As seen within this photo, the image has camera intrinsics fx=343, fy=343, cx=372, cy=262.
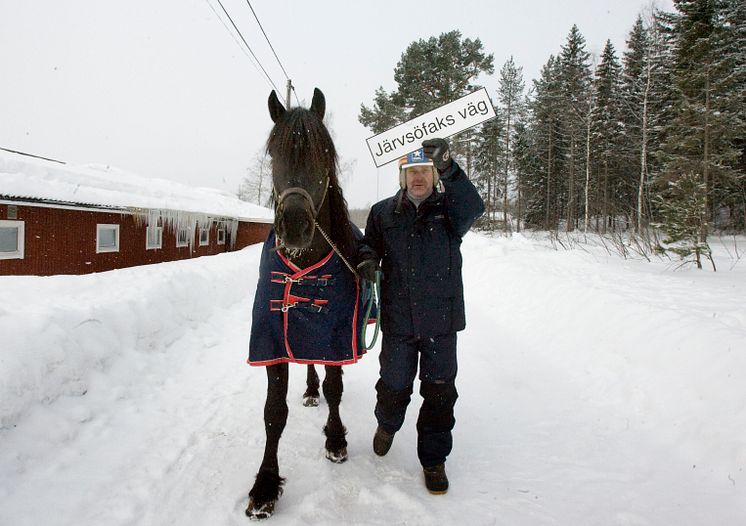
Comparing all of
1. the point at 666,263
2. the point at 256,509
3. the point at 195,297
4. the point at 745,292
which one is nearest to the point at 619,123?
the point at 666,263

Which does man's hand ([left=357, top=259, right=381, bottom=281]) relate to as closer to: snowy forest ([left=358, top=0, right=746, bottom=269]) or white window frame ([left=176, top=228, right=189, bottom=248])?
snowy forest ([left=358, top=0, right=746, bottom=269])

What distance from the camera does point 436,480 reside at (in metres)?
1.97

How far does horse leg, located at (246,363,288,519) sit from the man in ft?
2.10

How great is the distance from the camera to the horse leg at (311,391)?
9.88ft

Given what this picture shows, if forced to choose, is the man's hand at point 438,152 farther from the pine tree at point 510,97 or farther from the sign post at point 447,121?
the pine tree at point 510,97

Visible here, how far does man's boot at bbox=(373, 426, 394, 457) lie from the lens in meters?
2.25

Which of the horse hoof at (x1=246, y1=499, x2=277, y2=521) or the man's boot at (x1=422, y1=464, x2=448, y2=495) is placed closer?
the horse hoof at (x1=246, y1=499, x2=277, y2=521)

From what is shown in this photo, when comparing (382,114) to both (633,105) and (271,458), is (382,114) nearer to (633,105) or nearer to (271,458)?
(633,105)

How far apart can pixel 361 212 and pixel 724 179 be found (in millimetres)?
47276

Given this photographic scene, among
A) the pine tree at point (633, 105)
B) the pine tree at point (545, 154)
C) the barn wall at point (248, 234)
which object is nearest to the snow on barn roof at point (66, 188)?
the barn wall at point (248, 234)

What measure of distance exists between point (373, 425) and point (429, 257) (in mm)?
1503

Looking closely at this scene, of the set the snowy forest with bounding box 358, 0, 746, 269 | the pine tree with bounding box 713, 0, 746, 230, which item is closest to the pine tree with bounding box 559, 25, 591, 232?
the snowy forest with bounding box 358, 0, 746, 269

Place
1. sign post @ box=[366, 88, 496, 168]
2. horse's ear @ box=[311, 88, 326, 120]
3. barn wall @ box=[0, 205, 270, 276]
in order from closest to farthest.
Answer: horse's ear @ box=[311, 88, 326, 120] → sign post @ box=[366, 88, 496, 168] → barn wall @ box=[0, 205, 270, 276]

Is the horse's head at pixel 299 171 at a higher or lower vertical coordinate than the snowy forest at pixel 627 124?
lower
